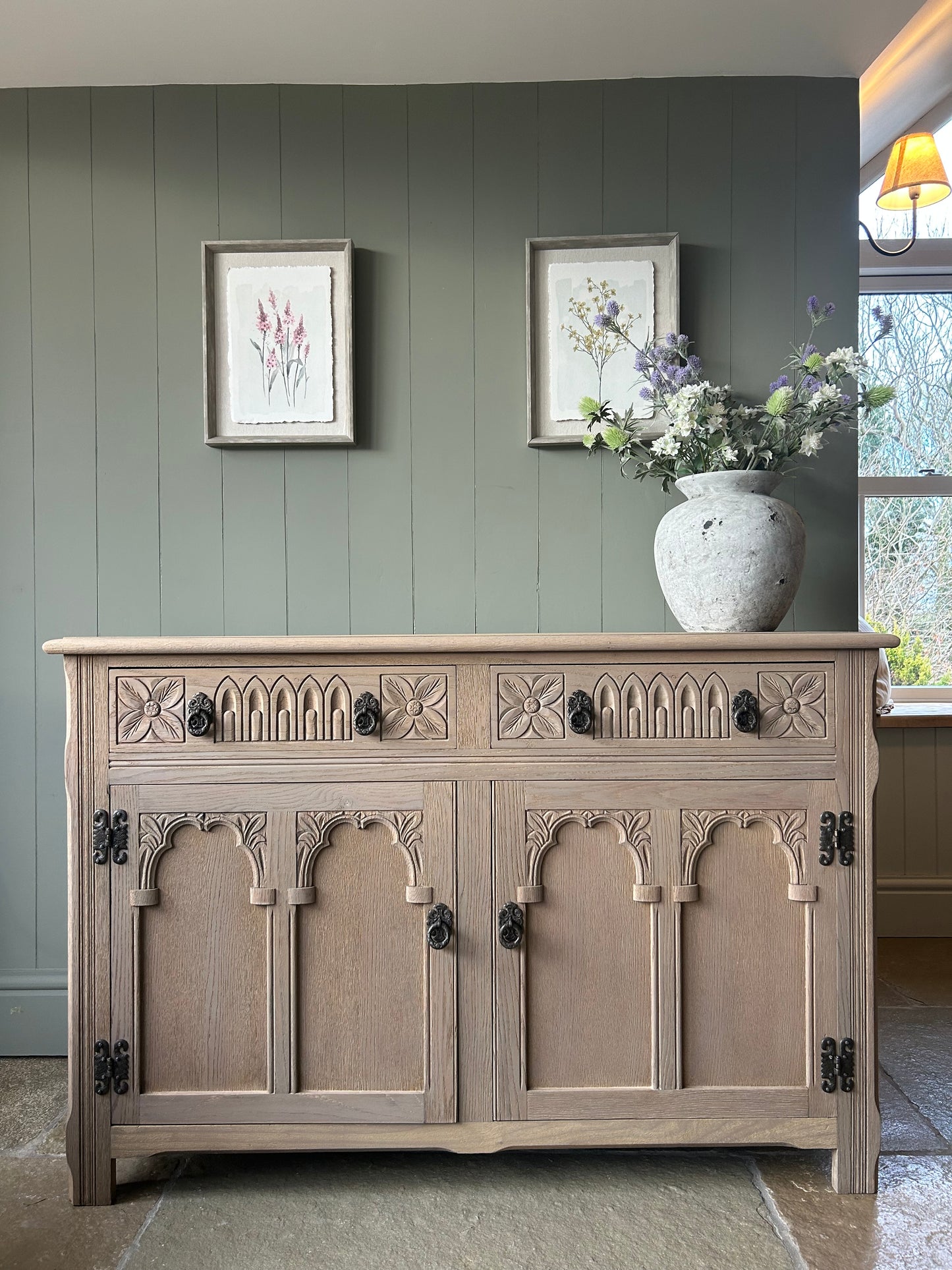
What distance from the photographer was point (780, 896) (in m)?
1.46

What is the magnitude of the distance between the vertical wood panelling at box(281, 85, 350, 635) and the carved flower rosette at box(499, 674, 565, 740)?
2.24 feet

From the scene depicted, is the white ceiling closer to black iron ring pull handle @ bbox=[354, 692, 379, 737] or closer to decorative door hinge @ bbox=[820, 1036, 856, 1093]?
black iron ring pull handle @ bbox=[354, 692, 379, 737]

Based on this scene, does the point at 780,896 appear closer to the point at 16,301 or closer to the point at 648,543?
the point at 648,543

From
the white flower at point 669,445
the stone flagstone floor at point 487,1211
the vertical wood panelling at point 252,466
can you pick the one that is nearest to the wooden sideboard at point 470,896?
the stone flagstone floor at point 487,1211

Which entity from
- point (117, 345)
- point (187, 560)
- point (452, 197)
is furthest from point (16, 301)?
point (452, 197)

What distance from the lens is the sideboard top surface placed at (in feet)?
4.68

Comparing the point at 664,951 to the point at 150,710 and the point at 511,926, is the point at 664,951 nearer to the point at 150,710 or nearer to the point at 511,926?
the point at 511,926

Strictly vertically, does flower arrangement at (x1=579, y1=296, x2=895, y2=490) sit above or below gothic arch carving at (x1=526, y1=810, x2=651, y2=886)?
above

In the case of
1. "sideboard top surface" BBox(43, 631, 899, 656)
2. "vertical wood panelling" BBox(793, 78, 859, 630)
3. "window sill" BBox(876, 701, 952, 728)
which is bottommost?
"window sill" BBox(876, 701, 952, 728)

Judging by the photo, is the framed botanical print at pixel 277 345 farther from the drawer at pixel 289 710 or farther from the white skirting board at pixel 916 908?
the white skirting board at pixel 916 908

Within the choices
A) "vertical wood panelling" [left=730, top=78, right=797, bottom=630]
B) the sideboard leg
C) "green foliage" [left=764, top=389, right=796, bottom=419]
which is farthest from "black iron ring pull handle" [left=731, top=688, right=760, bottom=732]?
the sideboard leg

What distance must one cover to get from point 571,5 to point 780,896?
193 centimetres

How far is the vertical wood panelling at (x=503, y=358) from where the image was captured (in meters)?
1.99

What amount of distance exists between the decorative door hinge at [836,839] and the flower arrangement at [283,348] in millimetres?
1512
